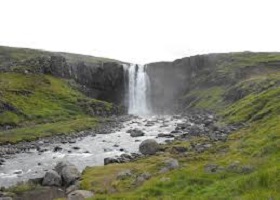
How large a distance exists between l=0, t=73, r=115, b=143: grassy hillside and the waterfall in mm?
27384

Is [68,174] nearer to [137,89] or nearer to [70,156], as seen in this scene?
[70,156]

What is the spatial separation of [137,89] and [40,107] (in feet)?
214

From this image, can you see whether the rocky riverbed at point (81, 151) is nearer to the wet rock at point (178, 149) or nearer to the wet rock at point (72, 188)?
the wet rock at point (178, 149)

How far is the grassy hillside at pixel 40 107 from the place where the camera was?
97000 millimetres

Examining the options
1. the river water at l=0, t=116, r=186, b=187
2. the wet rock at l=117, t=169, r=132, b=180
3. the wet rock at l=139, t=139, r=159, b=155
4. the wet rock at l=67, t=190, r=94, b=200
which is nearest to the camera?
the wet rock at l=67, t=190, r=94, b=200

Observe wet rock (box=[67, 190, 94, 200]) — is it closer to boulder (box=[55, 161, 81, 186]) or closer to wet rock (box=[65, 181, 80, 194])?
wet rock (box=[65, 181, 80, 194])

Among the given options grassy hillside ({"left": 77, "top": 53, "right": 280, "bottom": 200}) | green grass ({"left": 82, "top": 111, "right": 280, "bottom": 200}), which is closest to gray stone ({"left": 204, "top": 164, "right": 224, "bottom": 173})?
grassy hillside ({"left": 77, "top": 53, "right": 280, "bottom": 200})

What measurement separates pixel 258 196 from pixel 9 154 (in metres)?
55.9

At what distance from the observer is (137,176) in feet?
127

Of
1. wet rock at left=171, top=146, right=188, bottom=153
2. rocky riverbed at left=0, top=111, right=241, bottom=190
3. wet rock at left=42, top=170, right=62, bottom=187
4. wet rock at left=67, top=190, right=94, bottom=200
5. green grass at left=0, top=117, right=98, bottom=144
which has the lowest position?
green grass at left=0, top=117, right=98, bottom=144

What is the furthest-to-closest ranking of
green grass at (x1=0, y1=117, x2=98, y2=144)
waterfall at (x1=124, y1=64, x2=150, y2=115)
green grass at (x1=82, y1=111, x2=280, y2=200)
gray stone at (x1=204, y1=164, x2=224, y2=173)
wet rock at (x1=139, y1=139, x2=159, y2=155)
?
1. waterfall at (x1=124, y1=64, x2=150, y2=115)
2. green grass at (x1=0, y1=117, x2=98, y2=144)
3. wet rock at (x1=139, y1=139, x2=159, y2=155)
4. gray stone at (x1=204, y1=164, x2=224, y2=173)
5. green grass at (x1=82, y1=111, x2=280, y2=200)

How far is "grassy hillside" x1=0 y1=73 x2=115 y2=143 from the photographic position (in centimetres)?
9700

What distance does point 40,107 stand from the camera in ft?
424

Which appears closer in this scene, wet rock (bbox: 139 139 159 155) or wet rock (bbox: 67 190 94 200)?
wet rock (bbox: 67 190 94 200)
